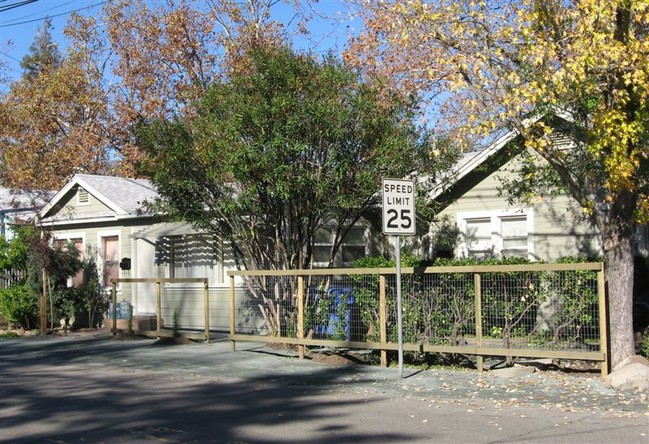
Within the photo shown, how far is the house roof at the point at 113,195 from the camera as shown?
68.7 ft

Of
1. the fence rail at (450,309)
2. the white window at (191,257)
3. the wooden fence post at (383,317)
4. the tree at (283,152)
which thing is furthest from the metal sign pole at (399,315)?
the white window at (191,257)

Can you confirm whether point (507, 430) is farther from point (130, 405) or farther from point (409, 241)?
point (409, 241)

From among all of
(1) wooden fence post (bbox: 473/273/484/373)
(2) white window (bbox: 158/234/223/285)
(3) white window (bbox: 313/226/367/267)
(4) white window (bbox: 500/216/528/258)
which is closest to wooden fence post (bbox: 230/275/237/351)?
(3) white window (bbox: 313/226/367/267)

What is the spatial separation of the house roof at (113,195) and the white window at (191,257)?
1.20 m

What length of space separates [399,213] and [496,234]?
602cm

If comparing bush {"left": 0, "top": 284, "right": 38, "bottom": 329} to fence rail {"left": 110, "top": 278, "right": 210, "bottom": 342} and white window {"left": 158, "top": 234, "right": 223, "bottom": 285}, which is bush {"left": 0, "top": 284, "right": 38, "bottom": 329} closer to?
fence rail {"left": 110, "top": 278, "right": 210, "bottom": 342}

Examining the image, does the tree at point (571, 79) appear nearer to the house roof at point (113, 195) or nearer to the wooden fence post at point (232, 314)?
the wooden fence post at point (232, 314)

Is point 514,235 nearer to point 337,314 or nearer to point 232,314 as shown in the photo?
point 337,314

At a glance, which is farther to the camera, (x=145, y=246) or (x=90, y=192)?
(x=90, y=192)

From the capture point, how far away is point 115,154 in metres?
33.6

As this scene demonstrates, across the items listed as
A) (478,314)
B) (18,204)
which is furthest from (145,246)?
(478,314)

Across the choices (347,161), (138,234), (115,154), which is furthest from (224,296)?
(115,154)

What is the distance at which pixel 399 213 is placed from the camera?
12.0 m

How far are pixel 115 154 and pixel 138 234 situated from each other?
47.0 ft
